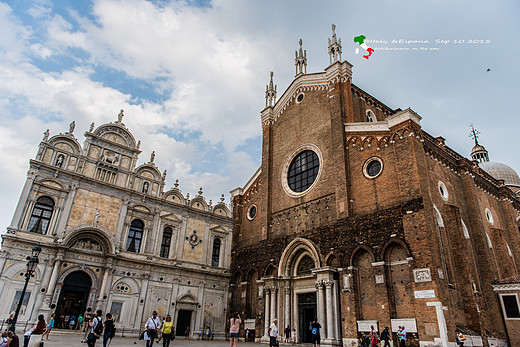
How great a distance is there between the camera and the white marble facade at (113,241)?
18.5m

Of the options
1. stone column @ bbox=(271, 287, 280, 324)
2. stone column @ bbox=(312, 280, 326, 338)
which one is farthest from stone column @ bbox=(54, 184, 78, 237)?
stone column @ bbox=(312, 280, 326, 338)

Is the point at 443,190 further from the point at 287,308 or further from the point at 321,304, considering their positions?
the point at 287,308

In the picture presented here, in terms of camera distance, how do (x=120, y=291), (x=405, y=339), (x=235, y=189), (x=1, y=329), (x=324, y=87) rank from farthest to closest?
(x=235, y=189), (x=324, y=87), (x=120, y=291), (x=1, y=329), (x=405, y=339)

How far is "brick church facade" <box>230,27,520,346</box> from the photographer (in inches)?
603

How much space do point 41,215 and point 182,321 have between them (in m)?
10.5

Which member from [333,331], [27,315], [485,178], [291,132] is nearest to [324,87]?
[291,132]

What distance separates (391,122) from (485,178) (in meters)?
10.6

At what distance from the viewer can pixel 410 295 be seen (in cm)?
1484

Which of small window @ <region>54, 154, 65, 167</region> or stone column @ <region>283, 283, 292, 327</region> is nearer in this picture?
stone column @ <region>283, 283, 292, 327</region>

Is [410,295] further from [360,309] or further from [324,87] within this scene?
[324,87]

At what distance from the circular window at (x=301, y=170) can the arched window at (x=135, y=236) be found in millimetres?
9669

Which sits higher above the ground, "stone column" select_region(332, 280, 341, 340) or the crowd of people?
"stone column" select_region(332, 280, 341, 340)

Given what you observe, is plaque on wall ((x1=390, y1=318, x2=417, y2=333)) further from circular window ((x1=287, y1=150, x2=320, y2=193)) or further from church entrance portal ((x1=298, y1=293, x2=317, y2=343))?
circular window ((x1=287, y1=150, x2=320, y2=193))

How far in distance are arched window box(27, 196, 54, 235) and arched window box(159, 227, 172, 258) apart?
6.89m
